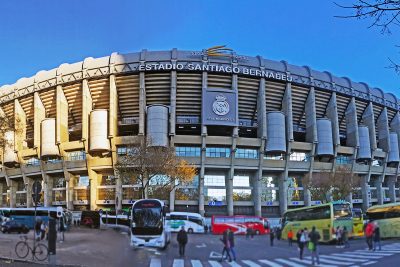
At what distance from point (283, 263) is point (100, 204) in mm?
57734

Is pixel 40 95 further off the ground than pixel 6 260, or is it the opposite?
pixel 40 95

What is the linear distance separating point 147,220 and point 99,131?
43.7 meters

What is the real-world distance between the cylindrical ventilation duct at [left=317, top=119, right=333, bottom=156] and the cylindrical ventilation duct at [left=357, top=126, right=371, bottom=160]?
8.27 metres

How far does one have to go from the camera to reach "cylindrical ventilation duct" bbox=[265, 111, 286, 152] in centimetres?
7238

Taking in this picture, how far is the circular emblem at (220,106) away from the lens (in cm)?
6981

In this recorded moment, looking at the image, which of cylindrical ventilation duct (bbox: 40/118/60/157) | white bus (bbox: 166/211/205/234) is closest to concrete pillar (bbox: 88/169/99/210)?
cylindrical ventilation duct (bbox: 40/118/60/157)

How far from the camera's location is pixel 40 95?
254 ft

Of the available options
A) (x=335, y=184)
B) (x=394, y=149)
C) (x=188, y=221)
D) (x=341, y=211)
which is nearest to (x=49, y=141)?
(x=188, y=221)

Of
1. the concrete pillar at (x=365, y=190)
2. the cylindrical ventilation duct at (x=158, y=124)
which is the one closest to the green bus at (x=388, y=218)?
the cylindrical ventilation duct at (x=158, y=124)

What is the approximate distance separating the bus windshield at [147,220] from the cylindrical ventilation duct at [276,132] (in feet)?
150

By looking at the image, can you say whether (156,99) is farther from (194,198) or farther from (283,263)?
(283,263)

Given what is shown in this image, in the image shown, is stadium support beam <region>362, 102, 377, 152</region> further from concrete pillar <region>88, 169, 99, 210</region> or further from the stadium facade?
concrete pillar <region>88, 169, 99, 210</region>

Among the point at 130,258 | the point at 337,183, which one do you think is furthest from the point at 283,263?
the point at 337,183

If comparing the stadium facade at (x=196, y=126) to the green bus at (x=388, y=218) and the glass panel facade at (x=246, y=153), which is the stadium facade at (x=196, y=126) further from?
the green bus at (x=388, y=218)
